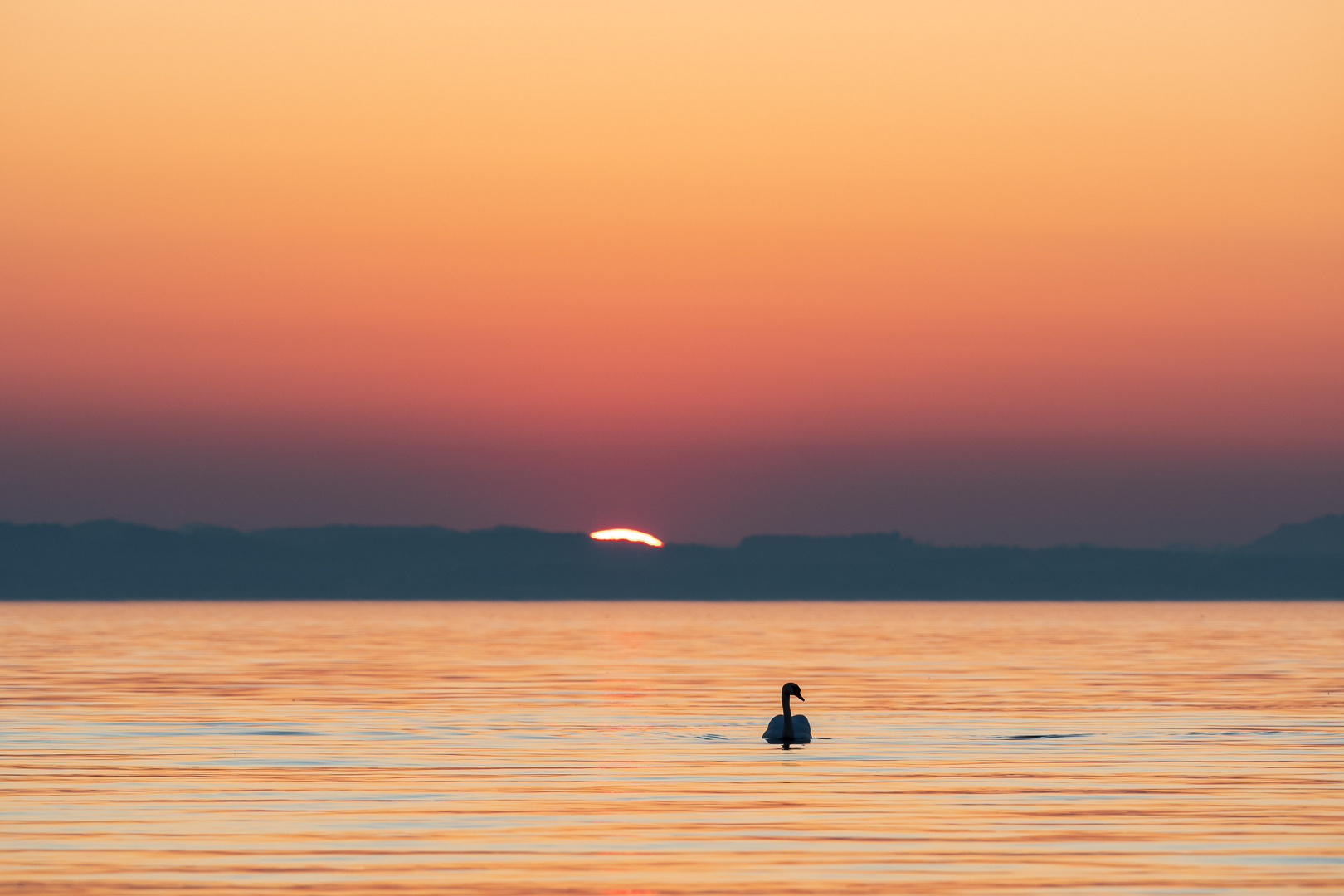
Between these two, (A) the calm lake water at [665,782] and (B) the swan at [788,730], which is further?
(B) the swan at [788,730]

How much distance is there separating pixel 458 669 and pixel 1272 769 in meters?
39.4

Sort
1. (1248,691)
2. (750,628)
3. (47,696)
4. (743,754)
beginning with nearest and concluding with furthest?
(743,754) < (47,696) < (1248,691) < (750,628)

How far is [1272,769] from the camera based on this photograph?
31312 mm

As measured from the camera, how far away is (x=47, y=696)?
162ft

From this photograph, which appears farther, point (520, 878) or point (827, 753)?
point (827, 753)

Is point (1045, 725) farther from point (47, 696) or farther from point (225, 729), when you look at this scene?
point (47, 696)

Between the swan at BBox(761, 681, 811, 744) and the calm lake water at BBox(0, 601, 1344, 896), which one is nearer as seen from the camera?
the calm lake water at BBox(0, 601, 1344, 896)

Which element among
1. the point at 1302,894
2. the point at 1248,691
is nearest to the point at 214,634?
the point at 1248,691

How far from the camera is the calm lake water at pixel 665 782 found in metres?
21.2

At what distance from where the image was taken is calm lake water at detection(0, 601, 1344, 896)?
21.2m

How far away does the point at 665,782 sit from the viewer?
1179 inches

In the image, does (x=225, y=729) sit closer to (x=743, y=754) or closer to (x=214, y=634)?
(x=743, y=754)

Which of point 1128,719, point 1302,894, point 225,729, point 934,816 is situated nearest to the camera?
point 1302,894

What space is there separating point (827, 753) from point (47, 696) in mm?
22903
